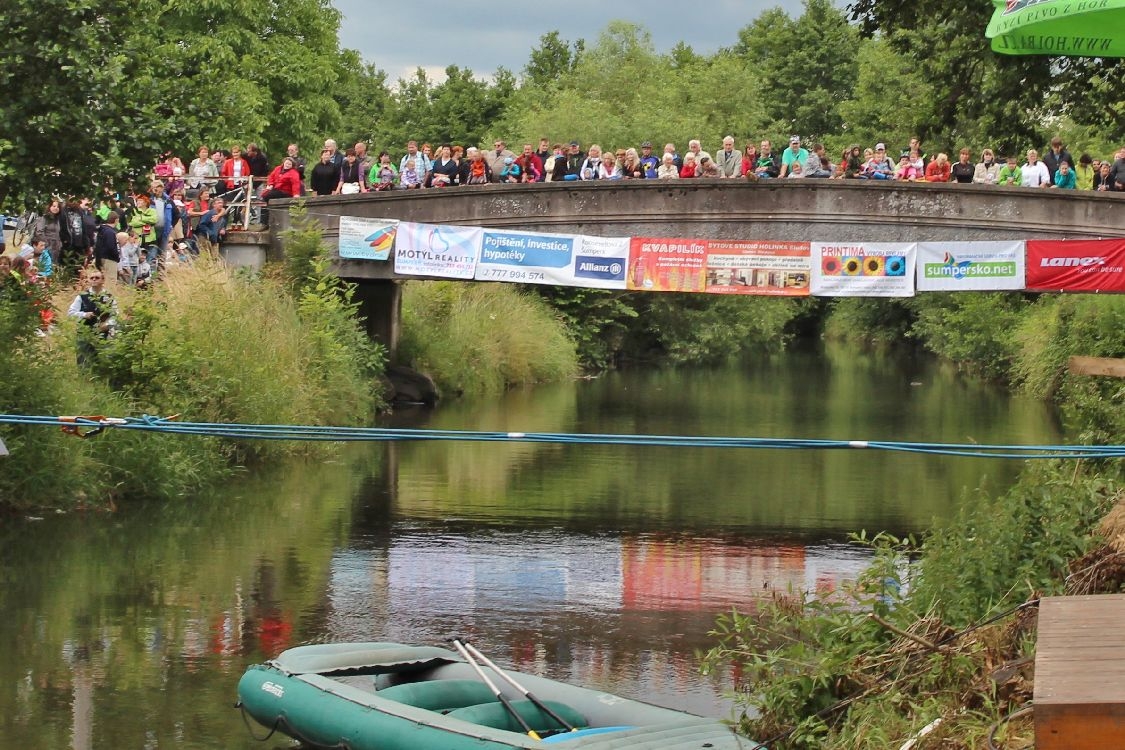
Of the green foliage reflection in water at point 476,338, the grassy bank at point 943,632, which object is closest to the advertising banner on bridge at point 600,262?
the green foliage reflection in water at point 476,338

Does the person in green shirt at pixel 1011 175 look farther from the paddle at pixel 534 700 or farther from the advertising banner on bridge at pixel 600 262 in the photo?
the paddle at pixel 534 700

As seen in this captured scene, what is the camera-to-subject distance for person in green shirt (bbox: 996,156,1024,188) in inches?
1087

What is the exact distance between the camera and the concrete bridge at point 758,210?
2705 centimetres

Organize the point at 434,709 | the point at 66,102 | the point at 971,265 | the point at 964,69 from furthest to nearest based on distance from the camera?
1. the point at 971,265
2. the point at 964,69
3. the point at 66,102
4. the point at 434,709

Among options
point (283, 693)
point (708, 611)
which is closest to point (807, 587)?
point (708, 611)

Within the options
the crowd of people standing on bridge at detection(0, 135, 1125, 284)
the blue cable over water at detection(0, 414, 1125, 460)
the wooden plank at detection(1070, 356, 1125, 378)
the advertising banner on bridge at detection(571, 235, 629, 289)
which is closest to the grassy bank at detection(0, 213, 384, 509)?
the crowd of people standing on bridge at detection(0, 135, 1125, 284)

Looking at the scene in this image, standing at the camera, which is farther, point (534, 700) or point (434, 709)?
point (434, 709)

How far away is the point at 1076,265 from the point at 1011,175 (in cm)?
219

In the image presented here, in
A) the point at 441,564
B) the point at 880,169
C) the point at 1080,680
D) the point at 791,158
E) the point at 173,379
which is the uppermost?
the point at 791,158

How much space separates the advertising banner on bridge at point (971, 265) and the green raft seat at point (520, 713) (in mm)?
18595

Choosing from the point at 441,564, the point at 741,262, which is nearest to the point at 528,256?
the point at 741,262

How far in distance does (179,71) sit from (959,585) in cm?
1222

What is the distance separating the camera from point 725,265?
27719mm

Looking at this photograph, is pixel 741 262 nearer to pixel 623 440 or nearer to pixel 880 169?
pixel 880 169
